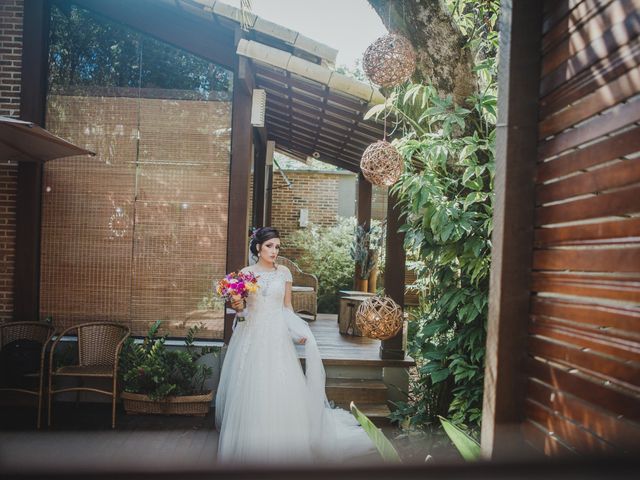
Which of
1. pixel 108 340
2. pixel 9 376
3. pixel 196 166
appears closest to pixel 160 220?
pixel 196 166

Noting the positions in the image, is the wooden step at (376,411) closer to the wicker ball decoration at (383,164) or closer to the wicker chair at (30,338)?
the wicker ball decoration at (383,164)

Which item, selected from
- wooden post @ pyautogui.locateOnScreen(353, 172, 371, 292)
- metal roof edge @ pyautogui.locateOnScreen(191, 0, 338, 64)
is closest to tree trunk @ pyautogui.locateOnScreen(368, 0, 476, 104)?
metal roof edge @ pyautogui.locateOnScreen(191, 0, 338, 64)

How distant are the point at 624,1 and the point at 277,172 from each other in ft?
38.1

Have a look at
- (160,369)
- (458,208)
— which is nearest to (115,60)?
(160,369)

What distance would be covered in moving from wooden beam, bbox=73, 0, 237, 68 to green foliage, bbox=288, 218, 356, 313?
6.53 metres

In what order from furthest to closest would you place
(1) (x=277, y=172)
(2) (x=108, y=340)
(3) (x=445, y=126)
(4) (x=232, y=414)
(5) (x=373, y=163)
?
(1) (x=277, y=172) < (2) (x=108, y=340) < (4) (x=232, y=414) < (5) (x=373, y=163) < (3) (x=445, y=126)

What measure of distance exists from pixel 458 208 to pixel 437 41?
1.16 m

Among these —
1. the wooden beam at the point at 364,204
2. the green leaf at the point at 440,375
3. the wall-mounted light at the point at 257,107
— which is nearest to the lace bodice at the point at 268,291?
the green leaf at the point at 440,375

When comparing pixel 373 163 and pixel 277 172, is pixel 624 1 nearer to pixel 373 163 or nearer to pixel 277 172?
pixel 373 163

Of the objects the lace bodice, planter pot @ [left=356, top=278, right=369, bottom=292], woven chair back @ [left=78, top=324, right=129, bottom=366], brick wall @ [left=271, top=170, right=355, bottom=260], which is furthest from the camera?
brick wall @ [left=271, top=170, right=355, bottom=260]

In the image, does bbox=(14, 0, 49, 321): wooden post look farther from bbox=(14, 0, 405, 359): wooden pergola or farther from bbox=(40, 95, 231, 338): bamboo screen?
bbox=(40, 95, 231, 338): bamboo screen

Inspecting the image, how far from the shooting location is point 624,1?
1300 mm

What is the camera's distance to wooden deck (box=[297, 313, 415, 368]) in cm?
566

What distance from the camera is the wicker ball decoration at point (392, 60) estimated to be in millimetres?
3281
